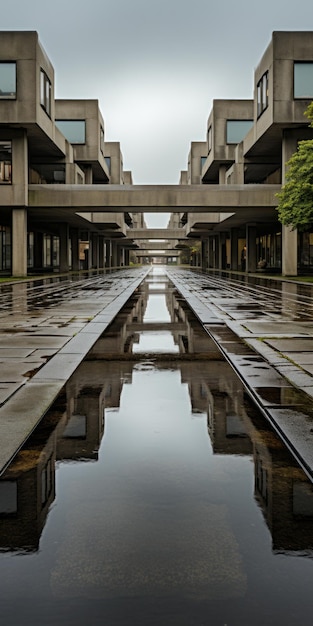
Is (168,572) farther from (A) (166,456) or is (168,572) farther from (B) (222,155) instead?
(B) (222,155)

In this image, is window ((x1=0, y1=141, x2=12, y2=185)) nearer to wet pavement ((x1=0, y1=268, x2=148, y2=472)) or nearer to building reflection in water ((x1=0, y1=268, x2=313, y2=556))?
wet pavement ((x1=0, y1=268, x2=148, y2=472))

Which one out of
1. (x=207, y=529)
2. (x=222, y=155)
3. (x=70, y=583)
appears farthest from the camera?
(x=222, y=155)

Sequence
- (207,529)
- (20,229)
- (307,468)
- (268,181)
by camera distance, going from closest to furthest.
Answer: (207,529) < (307,468) < (20,229) < (268,181)

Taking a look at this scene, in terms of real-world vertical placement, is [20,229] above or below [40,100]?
below

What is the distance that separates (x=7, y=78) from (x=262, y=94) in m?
15.5

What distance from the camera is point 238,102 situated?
59.2 meters

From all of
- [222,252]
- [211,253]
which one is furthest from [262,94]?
[211,253]

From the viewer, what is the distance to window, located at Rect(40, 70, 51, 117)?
127 ft

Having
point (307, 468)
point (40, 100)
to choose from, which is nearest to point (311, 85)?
point (40, 100)

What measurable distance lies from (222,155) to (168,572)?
58272mm

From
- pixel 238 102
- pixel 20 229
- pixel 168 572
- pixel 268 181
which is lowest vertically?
pixel 168 572

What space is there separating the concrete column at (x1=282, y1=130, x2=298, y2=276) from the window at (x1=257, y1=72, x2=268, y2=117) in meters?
2.42

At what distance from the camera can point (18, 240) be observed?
39.9m

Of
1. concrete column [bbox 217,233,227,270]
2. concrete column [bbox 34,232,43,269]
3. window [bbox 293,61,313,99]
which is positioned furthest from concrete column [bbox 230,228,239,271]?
window [bbox 293,61,313,99]
